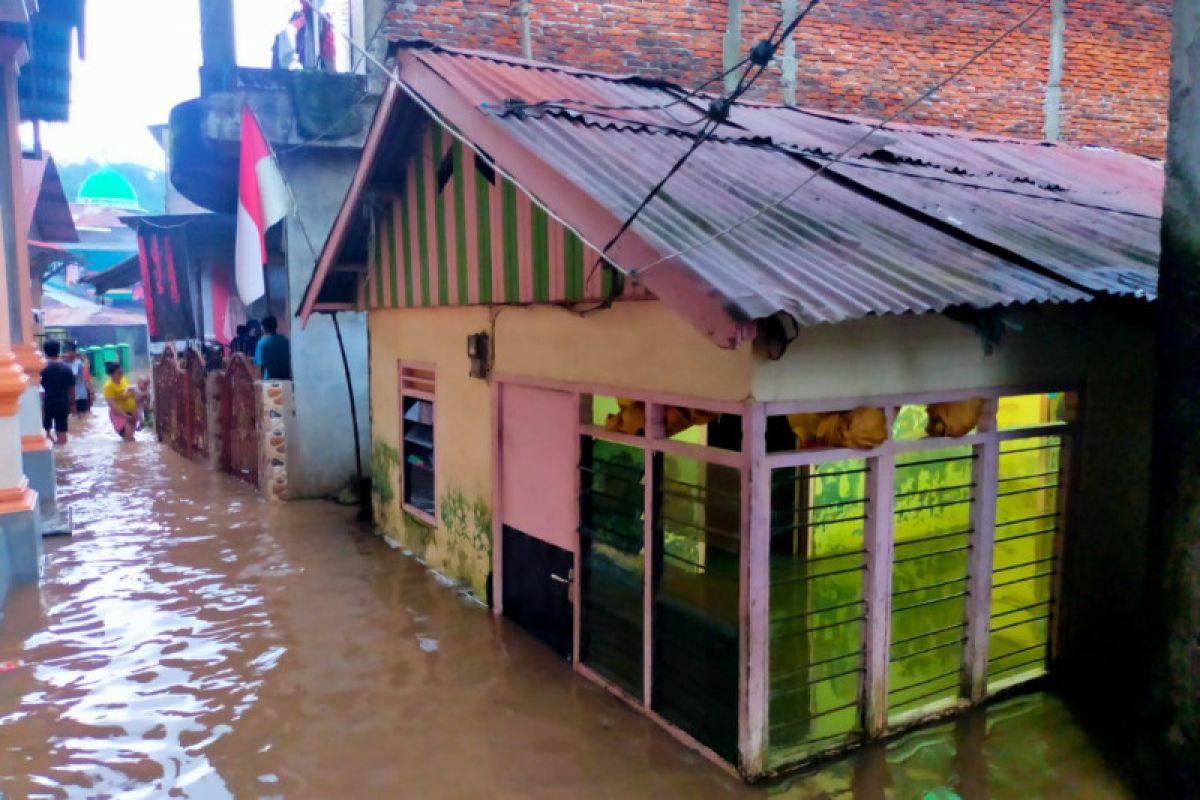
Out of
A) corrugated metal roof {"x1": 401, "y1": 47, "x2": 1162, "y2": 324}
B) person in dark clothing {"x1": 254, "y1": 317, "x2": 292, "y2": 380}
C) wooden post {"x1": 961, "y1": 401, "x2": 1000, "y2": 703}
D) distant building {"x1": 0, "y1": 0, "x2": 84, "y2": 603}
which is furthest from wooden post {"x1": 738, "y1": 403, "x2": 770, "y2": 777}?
person in dark clothing {"x1": 254, "y1": 317, "x2": 292, "y2": 380}

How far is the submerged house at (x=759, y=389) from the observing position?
4.46 meters

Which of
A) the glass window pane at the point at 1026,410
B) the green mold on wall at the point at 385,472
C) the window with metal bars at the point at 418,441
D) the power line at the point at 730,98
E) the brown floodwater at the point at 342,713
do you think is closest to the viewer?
the power line at the point at 730,98

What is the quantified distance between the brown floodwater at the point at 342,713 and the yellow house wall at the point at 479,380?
647 mm

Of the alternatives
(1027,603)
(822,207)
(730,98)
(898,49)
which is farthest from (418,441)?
(898,49)

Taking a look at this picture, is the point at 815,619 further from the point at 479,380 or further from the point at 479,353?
the point at 479,353

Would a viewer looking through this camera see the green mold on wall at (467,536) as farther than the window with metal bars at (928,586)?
Yes

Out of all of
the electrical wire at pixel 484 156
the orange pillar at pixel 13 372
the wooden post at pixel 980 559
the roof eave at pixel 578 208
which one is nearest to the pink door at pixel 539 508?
the electrical wire at pixel 484 156

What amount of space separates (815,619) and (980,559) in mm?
1883

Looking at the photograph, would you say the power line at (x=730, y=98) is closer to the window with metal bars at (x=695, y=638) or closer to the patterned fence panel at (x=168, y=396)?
the window with metal bars at (x=695, y=638)

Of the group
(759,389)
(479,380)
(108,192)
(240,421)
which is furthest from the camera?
(108,192)

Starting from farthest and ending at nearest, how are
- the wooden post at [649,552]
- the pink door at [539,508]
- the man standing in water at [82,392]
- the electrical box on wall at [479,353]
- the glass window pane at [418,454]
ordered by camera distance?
1. the man standing in water at [82,392]
2. the glass window pane at [418,454]
3. the electrical box on wall at [479,353]
4. the pink door at [539,508]
5. the wooden post at [649,552]

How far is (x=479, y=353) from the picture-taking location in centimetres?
711

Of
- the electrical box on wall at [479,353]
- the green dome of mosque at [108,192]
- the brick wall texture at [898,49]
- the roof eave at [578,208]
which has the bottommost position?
the electrical box on wall at [479,353]

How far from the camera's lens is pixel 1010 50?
13.1 meters
